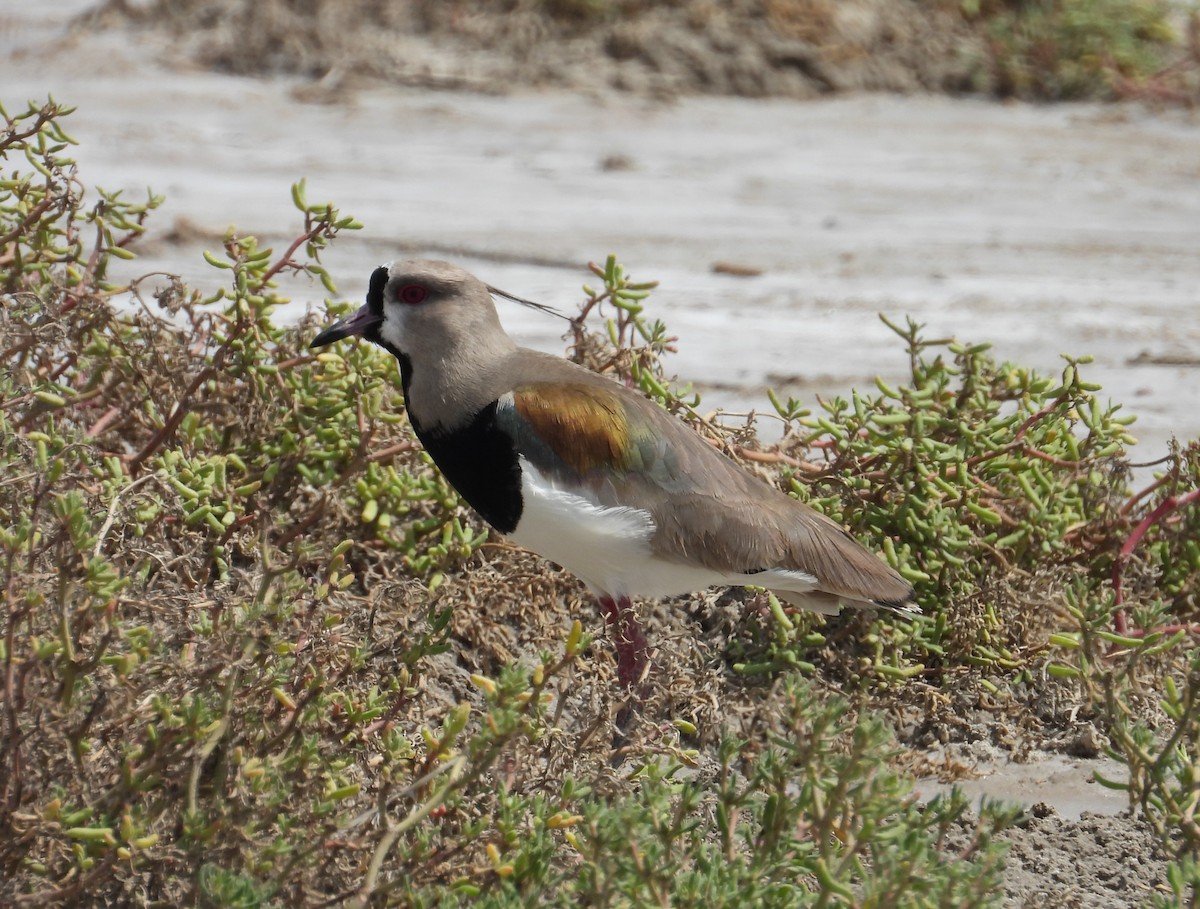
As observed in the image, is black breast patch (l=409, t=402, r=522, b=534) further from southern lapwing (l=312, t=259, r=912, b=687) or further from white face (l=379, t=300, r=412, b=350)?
white face (l=379, t=300, r=412, b=350)

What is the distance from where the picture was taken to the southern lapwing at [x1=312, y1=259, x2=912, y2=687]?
410 centimetres

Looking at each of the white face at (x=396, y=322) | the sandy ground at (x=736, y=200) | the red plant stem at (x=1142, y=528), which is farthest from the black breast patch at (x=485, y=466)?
the sandy ground at (x=736, y=200)

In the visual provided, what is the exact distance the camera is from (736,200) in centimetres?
912

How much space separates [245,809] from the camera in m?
3.02

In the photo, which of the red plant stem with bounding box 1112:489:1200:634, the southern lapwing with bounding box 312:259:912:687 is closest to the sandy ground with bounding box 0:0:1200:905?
the red plant stem with bounding box 1112:489:1200:634

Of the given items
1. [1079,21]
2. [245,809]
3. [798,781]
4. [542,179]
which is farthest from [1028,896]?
[1079,21]

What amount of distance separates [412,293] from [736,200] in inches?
200

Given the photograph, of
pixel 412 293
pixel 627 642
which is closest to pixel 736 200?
pixel 412 293

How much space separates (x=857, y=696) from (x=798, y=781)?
0.57 metres

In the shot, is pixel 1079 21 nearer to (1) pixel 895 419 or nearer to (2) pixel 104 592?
(1) pixel 895 419

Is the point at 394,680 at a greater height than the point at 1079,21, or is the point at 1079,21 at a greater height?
the point at 1079,21

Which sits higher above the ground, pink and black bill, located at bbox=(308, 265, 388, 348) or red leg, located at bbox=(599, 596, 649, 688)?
pink and black bill, located at bbox=(308, 265, 388, 348)

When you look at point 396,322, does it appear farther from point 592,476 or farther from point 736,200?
point 736,200

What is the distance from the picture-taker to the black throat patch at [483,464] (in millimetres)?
4074
